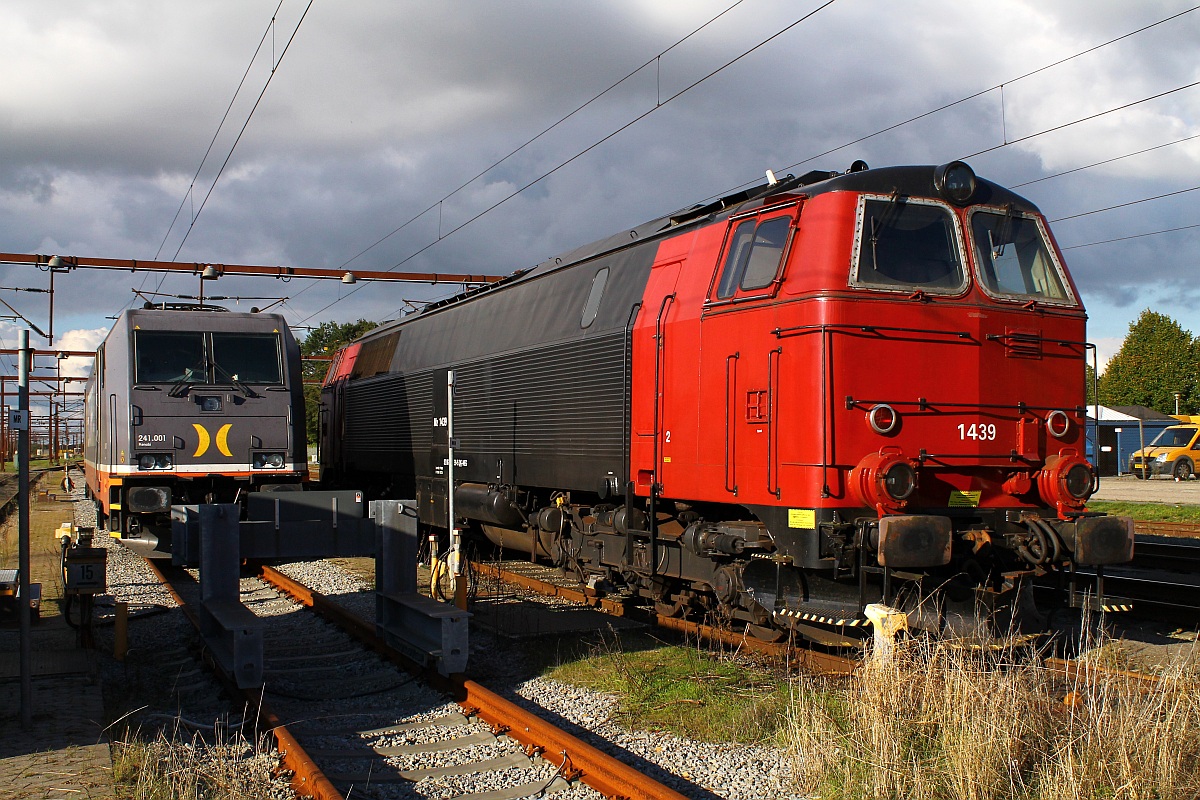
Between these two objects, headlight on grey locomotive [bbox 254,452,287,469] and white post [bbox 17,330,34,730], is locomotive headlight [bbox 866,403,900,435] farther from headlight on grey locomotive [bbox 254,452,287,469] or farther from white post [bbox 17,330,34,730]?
headlight on grey locomotive [bbox 254,452,287,469]

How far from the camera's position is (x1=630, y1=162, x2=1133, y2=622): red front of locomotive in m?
7.40

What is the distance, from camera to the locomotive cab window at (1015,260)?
27.0ft

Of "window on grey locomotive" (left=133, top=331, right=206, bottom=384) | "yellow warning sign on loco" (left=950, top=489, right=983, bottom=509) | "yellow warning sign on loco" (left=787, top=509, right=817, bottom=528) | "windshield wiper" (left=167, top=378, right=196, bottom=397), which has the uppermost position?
"window on grey locomotive" (left=133, top=331, right=206, bottom=384)

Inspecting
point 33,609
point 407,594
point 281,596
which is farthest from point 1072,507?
point 33,609

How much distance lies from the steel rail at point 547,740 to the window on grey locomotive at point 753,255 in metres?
3.72

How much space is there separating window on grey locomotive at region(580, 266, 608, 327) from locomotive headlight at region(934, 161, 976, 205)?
374 cm

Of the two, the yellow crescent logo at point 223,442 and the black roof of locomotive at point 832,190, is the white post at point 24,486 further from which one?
the yellow crescent logo at point 223,442

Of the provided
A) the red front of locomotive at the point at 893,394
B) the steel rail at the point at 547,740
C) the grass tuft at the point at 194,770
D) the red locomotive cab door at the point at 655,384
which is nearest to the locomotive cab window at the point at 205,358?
the steel rail at the point at 547,740

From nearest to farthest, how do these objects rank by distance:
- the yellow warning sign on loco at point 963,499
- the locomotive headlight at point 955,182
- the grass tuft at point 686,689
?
the grass tuft at point 686,689
the yellow warning sign on loco at point 963,499
the locomotive headlight at point 955,182

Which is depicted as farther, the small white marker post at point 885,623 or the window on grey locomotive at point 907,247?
the window on grey locomotive at point 907,247

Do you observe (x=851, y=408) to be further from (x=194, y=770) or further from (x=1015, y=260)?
(x=194, y=770)

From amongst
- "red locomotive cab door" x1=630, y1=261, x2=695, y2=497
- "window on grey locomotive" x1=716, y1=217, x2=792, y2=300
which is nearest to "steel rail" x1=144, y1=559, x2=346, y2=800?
"red locomotive cab door" x1=630, y1=261, x2=695, y2=497

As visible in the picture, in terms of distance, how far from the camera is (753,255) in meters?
8.32

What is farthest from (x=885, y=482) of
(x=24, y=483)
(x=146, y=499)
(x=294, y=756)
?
(x=146, y=499)
